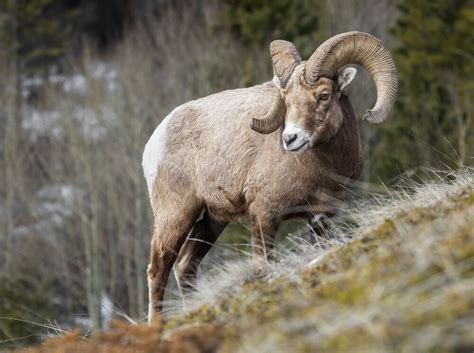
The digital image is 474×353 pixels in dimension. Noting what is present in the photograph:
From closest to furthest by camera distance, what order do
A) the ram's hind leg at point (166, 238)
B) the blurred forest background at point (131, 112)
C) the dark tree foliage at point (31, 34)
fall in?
the ram's hind leg at point (166, 238)
the blurred forest background at point (131, 112)
the dark tree foliage at point (31, 34)

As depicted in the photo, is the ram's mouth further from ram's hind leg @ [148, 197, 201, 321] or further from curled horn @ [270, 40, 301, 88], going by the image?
ram's hind leg @ [148, 197, 201, 321]

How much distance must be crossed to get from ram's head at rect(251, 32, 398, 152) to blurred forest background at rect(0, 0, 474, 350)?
14.6 metres

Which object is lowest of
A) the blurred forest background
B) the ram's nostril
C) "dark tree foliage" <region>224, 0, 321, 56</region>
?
the blurred forest background

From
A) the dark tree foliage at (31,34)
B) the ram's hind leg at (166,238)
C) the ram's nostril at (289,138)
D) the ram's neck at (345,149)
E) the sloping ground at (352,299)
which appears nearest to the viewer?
the sloping ground at (352,299)

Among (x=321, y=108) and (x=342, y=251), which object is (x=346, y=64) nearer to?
(x=321, y=108)

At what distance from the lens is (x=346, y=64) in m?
8.65

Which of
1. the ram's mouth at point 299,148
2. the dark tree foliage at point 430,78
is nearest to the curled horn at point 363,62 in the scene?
the ram's mouth at point 299,148

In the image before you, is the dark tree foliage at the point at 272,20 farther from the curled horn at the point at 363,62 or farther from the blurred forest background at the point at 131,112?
the curled horn at the point at 363,62

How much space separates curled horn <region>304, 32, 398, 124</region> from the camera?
329 inches

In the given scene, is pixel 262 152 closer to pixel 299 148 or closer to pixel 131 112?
pixel 299 148

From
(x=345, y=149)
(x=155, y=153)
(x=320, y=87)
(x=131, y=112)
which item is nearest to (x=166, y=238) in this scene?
→ (x=155, y=153)

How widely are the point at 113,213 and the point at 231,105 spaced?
2313 centimetres

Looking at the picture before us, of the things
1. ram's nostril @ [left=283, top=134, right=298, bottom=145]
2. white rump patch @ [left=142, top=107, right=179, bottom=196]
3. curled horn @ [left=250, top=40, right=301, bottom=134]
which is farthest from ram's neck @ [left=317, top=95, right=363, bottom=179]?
white rump patch @ [left=142, top=107, right=179, bottom=196]

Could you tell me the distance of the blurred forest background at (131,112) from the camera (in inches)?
1076
